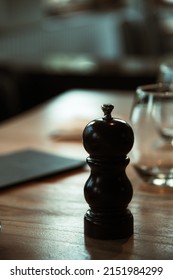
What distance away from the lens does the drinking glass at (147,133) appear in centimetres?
109

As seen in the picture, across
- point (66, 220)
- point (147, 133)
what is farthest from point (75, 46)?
point (66, 220)

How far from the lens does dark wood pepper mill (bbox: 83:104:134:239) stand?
79cm

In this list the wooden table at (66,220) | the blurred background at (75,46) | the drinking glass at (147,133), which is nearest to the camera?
the wooden table at (66,220)

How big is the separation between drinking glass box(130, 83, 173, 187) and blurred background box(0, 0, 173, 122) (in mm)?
1406

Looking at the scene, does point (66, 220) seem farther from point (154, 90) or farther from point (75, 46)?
point (75, 46)

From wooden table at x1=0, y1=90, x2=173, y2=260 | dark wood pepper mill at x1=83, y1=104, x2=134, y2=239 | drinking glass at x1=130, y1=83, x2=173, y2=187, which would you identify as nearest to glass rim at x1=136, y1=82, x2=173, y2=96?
drinking glass at x1=130, y1=83, x2=173, y2=187

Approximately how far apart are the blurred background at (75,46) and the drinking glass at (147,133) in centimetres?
141

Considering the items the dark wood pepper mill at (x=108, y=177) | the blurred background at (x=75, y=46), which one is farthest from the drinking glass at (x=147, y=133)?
the blurred background at (x=75, y=46)

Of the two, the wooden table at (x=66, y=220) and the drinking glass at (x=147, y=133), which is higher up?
the drinking glass at (x=147, y=133)

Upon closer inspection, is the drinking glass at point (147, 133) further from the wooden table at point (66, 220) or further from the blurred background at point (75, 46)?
the blurred background at point (75, 46)

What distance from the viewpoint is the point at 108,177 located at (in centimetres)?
79

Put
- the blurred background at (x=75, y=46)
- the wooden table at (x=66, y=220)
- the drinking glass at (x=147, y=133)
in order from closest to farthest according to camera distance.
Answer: the wooden table at (x=66, y=220)
the drinking glass at (x=147, y=133)
the blurred background at (x=75, y=46)
